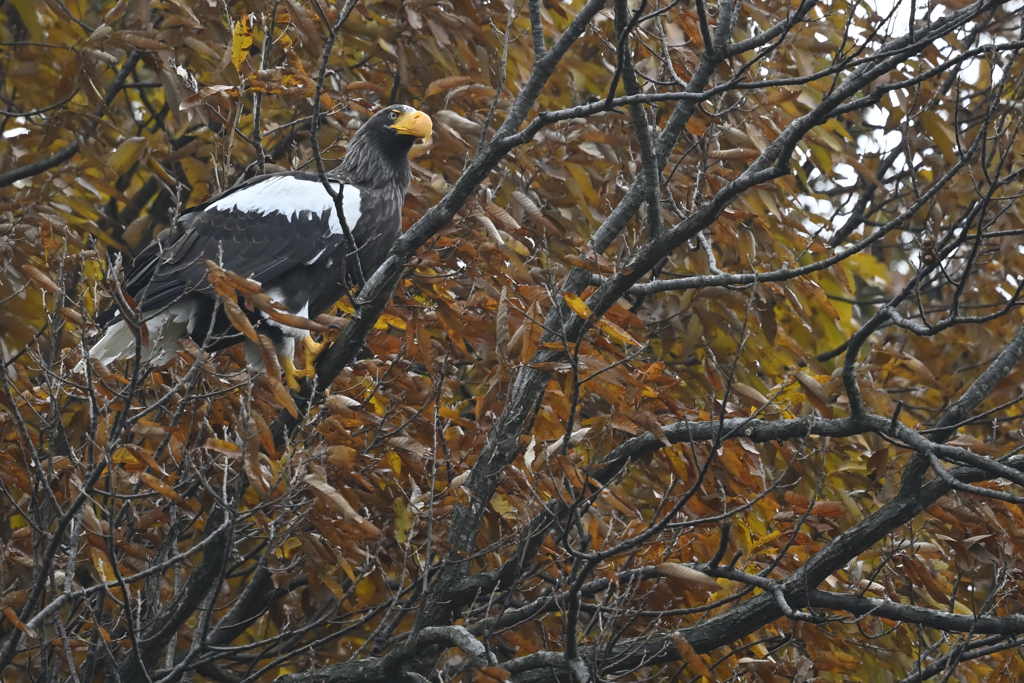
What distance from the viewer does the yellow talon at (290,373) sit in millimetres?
4059

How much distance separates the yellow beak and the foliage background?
0.49 ft

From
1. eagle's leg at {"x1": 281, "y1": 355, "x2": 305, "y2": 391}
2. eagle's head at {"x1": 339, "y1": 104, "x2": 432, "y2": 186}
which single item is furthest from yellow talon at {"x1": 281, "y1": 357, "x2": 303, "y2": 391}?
eagle's head at {"x1": 339, "y1": 104, "x2": 432, "y2": 186}

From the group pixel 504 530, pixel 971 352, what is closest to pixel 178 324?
pixel 504 530

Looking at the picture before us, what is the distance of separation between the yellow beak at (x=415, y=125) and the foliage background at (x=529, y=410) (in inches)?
5.9

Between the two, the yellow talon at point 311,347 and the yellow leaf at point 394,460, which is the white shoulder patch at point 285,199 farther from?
the yellow leaf at point 394,460

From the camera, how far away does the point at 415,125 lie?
177 inches

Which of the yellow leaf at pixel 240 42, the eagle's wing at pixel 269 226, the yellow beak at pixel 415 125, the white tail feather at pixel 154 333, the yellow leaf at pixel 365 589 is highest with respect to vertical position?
the yellow beak at pixel 415 125

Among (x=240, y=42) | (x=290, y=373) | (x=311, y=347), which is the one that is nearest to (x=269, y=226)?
(x=311, y=347)

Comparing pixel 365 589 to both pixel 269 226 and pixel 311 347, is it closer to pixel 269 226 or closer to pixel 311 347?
pixel 311 347

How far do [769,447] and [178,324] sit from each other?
2.55 m

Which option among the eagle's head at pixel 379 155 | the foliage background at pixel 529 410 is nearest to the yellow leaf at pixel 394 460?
the foliage background at pixel 529 410

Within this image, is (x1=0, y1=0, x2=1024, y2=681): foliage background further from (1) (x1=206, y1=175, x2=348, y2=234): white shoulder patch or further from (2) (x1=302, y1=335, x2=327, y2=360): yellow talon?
(2) (x1=302, y1=335, x2=327, y2=360): yellow talon

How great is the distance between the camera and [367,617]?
321 cm

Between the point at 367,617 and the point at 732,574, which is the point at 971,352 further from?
the point at 367,617
